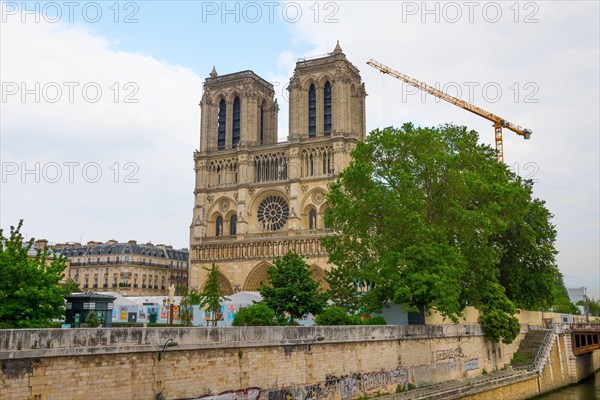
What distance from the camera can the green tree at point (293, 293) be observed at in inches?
1405

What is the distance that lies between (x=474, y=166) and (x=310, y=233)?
3031 cm

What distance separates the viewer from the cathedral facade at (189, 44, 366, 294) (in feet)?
211

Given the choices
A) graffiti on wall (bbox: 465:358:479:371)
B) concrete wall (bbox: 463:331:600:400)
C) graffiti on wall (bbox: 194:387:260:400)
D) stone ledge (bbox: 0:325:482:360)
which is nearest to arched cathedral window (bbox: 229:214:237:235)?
concrete wall (bbox: 463:331:600:400)

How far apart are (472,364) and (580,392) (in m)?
8.12

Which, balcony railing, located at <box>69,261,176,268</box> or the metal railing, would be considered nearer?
the metal railing

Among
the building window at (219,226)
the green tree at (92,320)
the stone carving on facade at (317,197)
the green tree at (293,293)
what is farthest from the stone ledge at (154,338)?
the building window at (219,226)

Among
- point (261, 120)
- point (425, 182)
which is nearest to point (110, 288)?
point (261, 120)

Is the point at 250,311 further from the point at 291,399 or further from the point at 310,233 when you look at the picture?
the point at 310,233

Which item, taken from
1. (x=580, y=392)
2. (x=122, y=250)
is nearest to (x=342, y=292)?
(x=580, y=392)

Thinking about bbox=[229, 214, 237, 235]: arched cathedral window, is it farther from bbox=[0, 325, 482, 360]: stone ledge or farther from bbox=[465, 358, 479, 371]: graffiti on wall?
bbox=[0, 325, 482, 360]: stone ledge

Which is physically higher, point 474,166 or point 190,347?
point 474,166

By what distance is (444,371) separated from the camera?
2844 centimetres

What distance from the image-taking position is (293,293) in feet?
117

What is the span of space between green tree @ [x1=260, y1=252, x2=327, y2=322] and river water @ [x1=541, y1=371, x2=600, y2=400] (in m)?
13.3
